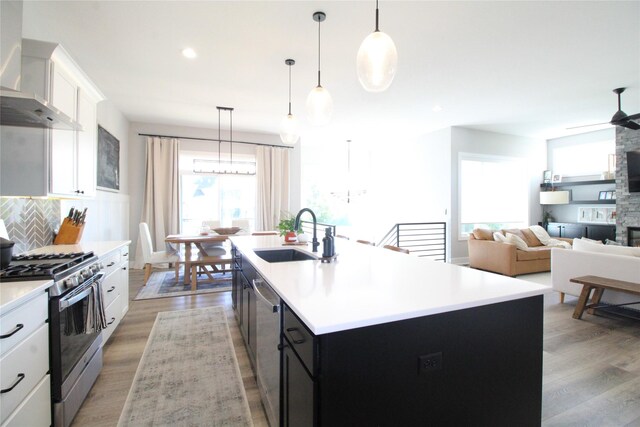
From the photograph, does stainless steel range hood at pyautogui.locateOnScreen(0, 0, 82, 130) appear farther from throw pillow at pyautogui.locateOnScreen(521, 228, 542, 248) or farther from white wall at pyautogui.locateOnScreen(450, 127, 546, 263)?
throw pillow at pyautogui.locateOnScreen(521, 228, 542, 248)

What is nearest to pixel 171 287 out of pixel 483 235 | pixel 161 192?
pixel 161 192

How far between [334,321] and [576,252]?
3.93 meters

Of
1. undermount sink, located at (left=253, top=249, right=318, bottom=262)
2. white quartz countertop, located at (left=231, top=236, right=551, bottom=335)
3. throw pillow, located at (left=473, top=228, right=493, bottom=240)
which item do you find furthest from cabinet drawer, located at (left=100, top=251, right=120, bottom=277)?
throw pillow, located at (left=473, top=228, right=493, bottom=240)

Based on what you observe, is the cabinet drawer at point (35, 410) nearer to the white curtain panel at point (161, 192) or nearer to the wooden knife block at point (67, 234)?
the wooden knife block at point (67, 234)

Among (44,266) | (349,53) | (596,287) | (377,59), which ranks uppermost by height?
(349,53)

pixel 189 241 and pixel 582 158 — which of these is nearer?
pixel 189 241

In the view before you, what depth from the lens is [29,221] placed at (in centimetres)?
239

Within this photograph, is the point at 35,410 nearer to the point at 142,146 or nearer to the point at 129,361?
the point at 129,361

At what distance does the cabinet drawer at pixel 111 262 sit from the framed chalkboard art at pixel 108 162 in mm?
2054

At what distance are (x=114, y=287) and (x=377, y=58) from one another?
2.81m

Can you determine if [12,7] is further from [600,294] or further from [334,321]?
[600,294]

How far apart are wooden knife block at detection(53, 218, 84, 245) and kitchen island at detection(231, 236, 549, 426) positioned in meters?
2.42

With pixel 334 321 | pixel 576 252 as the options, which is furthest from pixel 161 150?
pixel 576 252

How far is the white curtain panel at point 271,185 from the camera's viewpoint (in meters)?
6.45
